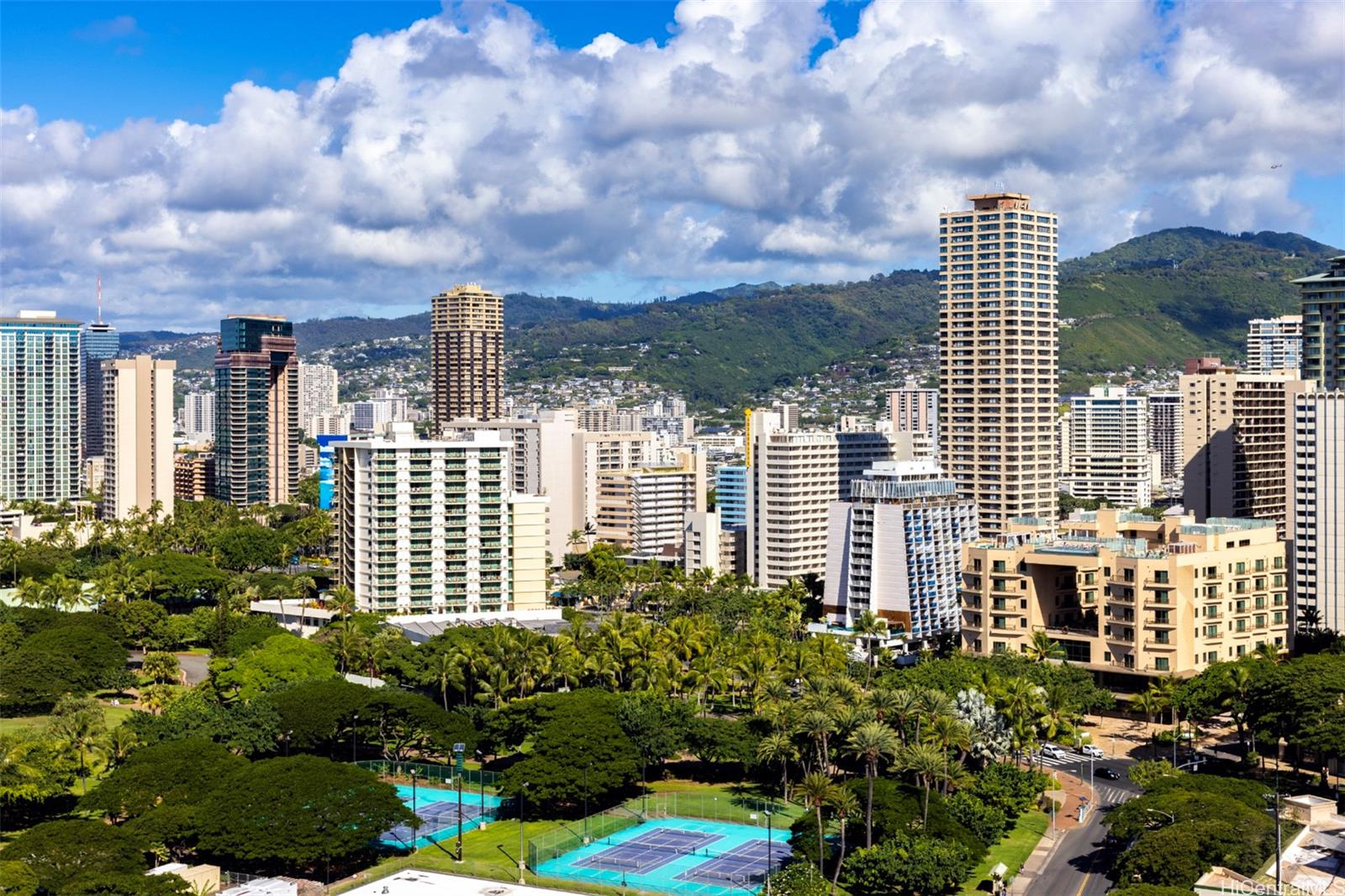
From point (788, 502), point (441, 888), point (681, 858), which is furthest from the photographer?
point (788, 502)

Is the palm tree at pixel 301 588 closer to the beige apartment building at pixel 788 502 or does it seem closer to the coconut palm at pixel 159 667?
the coconut palm at pixel 159 667

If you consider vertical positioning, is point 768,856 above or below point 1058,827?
above

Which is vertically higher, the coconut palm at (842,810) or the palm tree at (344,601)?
the palm tree at (344,601)

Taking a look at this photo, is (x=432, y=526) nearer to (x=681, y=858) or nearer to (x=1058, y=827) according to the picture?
(x=681, y=858)

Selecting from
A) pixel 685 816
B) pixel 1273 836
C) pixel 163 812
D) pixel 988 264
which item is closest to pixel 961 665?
pixel 685 816

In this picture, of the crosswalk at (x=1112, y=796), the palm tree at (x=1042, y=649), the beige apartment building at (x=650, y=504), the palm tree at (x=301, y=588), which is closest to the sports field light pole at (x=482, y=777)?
the crosswalk at (x=1112, y=796)

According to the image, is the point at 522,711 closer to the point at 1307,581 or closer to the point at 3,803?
the point at 3,803

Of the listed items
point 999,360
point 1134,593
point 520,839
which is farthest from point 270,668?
point 999,360

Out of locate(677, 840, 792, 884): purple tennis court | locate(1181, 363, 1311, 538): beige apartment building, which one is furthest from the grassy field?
locate(1181, 363, 1311, 538): beige apartment building
